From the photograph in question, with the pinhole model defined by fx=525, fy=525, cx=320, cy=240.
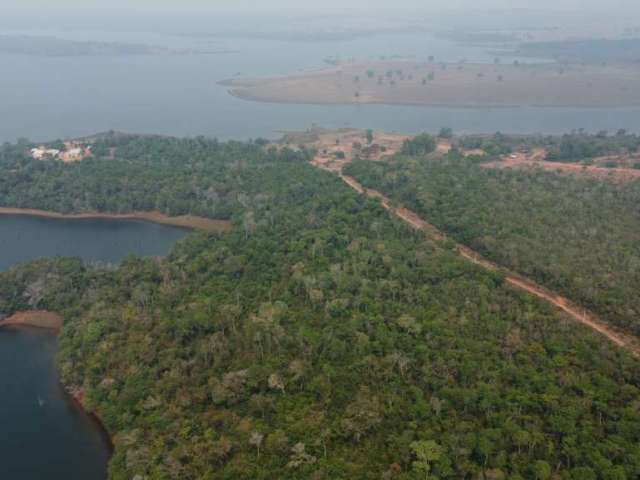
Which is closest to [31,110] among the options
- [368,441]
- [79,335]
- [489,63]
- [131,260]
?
[131,260]

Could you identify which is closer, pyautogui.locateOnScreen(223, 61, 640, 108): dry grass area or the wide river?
the wide river

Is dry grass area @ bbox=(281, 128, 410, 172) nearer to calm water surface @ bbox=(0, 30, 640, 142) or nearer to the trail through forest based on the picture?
calm water surface @ bbox=(0, 30, 640, 142)

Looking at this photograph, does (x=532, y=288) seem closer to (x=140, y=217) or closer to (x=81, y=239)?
(x=140, y=217)

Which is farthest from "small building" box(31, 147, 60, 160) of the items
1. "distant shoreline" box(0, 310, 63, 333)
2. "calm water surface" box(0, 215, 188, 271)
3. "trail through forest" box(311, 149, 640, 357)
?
"trail through forest" box(311, 149, 640, 357)

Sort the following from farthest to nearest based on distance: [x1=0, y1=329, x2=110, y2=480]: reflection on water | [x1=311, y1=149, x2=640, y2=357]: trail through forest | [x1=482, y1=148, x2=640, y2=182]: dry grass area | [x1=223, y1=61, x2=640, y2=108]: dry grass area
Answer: [x1=223, y1=61, x2=640, y2=108]: dry grass area < [x1=482, y1=148, x2=640, y2=182]: dry grass area < [x1=311, y1=149, x2=640, y2=357]: trail through forest < [x1=0, y1=329, x2=110, y2=480]: reflection on water

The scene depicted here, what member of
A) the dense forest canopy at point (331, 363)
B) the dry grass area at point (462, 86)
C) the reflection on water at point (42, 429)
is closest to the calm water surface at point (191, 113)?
the dry grass area at point (462, 86)

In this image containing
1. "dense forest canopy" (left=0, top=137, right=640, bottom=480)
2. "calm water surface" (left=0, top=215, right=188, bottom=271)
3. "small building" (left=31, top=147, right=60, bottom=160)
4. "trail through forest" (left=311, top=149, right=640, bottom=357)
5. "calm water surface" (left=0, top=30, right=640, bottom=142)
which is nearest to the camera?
"dense forest canopy" (left=0, top=137, right=640, bottom=480)

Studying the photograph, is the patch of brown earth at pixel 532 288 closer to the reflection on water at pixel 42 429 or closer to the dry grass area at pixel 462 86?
the reflection on water at pixel 42 429
